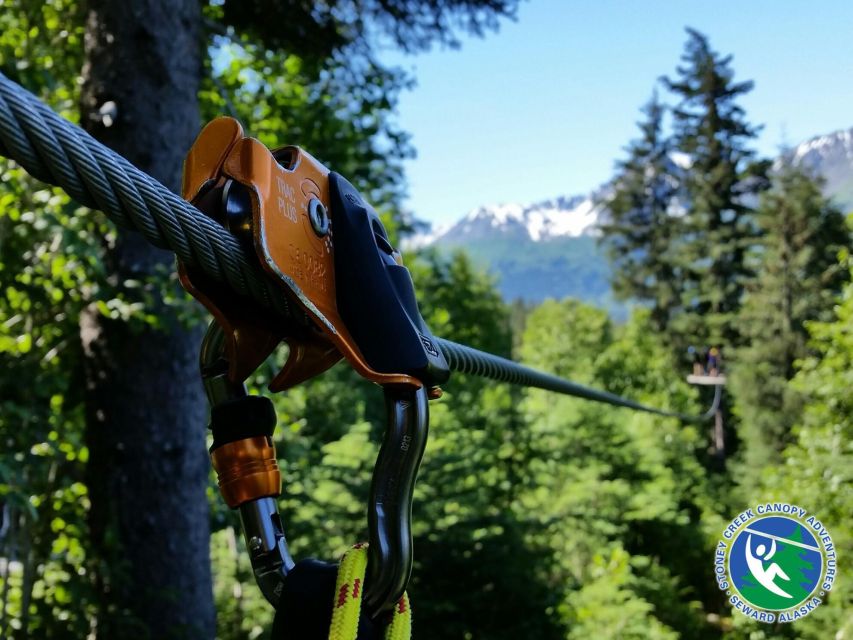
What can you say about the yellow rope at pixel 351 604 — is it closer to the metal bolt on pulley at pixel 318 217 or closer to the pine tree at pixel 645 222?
the metal bolt on pulley at pixel 318 217

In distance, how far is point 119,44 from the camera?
9.98 feet

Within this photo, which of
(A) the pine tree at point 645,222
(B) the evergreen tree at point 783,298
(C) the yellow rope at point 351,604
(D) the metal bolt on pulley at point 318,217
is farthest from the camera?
(A) the pine tree at point 645,222

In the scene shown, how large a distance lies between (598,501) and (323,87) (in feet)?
32.8

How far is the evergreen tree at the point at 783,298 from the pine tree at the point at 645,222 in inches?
281

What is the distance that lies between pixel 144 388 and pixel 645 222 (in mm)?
28667

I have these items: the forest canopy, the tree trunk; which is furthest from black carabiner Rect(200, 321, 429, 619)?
the tree trunk

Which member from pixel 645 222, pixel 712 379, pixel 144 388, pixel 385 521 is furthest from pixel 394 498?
pixel 645 222

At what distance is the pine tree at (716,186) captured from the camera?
24.4 metres

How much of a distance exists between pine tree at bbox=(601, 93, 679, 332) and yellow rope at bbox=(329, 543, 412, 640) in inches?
1138

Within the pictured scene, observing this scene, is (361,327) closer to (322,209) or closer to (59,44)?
(322,209)

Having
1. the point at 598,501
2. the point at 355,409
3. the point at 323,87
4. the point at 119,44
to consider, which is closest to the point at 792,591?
the point at 119,44

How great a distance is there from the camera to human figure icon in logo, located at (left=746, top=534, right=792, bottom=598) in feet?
10.8

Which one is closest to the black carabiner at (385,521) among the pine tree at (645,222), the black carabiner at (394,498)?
the black carabiner at (394,498)

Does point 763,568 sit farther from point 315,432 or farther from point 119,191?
point 315,432
